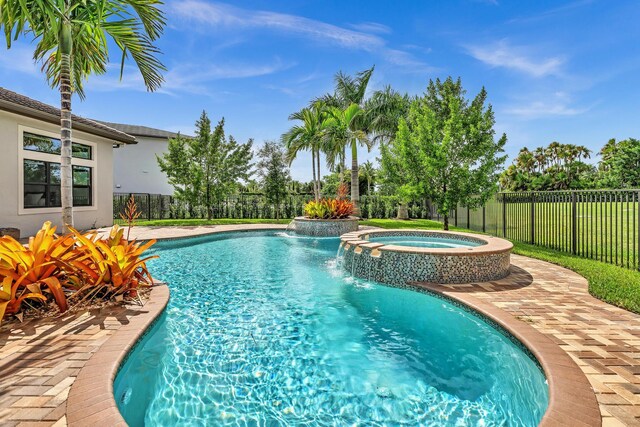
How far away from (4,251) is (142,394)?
2.87m

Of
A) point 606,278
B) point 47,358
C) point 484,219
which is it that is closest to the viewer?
point 47,358

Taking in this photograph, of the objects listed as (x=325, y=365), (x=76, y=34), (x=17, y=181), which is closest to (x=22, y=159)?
(x=17, y=181)

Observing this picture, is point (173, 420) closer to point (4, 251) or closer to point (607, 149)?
point (4, 251)

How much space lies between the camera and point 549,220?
9.09m

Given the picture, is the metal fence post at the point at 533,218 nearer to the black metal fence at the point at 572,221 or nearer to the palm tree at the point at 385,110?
the black metal fence at the point at 572,221

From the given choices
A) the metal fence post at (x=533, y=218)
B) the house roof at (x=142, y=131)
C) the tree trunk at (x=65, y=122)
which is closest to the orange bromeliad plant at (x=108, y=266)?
the tree trunk at (x=65, y=122)

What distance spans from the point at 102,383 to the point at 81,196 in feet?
47.1

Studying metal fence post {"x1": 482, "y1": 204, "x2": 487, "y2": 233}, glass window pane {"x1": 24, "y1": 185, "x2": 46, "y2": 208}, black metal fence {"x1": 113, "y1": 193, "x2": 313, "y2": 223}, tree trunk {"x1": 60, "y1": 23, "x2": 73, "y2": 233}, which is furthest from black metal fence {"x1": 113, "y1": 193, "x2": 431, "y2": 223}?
tree trunk {"x1": 60, "y1": 23, "x2": 73, "y2": 233}

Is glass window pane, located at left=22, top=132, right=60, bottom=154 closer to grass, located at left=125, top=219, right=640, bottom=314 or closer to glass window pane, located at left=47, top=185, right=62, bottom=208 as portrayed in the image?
glass window pane, located at left=47, top=185, right=62, bottom=208

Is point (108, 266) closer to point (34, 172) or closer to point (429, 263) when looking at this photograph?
point (429, 263)

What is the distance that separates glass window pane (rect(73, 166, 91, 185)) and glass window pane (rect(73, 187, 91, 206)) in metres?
0.27

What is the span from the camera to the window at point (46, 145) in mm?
11398

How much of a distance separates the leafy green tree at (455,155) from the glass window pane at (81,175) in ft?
45.0

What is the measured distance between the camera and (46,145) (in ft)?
39.7
